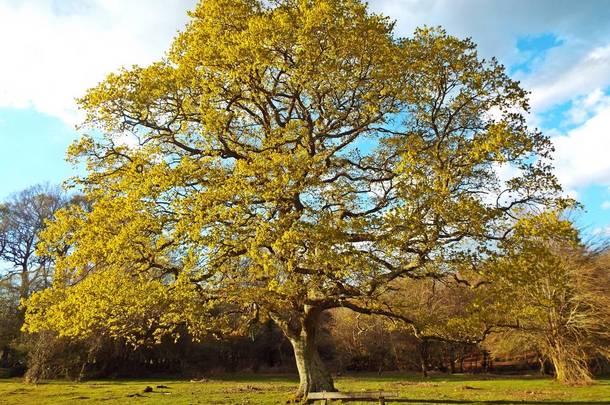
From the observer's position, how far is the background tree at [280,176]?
1401 centimetres

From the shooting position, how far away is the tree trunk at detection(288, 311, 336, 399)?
1803cm

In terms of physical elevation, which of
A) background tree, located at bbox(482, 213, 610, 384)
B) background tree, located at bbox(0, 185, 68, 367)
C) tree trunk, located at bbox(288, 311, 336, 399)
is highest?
background tree, located at bbox(0, 185, 68, 367)

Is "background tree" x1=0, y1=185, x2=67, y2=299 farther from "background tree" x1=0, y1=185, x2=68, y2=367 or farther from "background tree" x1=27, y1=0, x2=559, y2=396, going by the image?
"background tree" x1=27, y1=0, x2=559, y2=396

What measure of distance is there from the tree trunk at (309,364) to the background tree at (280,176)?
0.27 ft

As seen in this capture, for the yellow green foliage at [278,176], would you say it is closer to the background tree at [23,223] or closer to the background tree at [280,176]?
the background tree at [280,176]

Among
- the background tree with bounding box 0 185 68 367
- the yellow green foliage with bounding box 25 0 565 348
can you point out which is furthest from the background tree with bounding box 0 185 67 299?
the yellow green foliage with bounding box 25 0 565 348

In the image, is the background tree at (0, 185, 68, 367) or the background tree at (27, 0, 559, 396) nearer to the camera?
the background tree at (27, 0, 559, 396)

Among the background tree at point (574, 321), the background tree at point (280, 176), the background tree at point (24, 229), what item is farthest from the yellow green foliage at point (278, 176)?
the background tree at point (24, 229)

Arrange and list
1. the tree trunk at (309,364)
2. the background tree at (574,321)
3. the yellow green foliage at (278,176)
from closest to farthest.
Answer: the yellow green foliage at (278,176)
the tree trunk at (309,364)
the background tree at (574,321)

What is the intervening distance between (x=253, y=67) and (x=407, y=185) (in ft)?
20.2

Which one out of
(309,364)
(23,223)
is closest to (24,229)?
(23,223)

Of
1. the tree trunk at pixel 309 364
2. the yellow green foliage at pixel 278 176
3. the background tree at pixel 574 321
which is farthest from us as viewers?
the background tree at pixel 574 321

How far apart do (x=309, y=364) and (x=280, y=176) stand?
27.1ft

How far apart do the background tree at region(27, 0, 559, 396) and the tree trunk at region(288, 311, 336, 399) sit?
8cm
